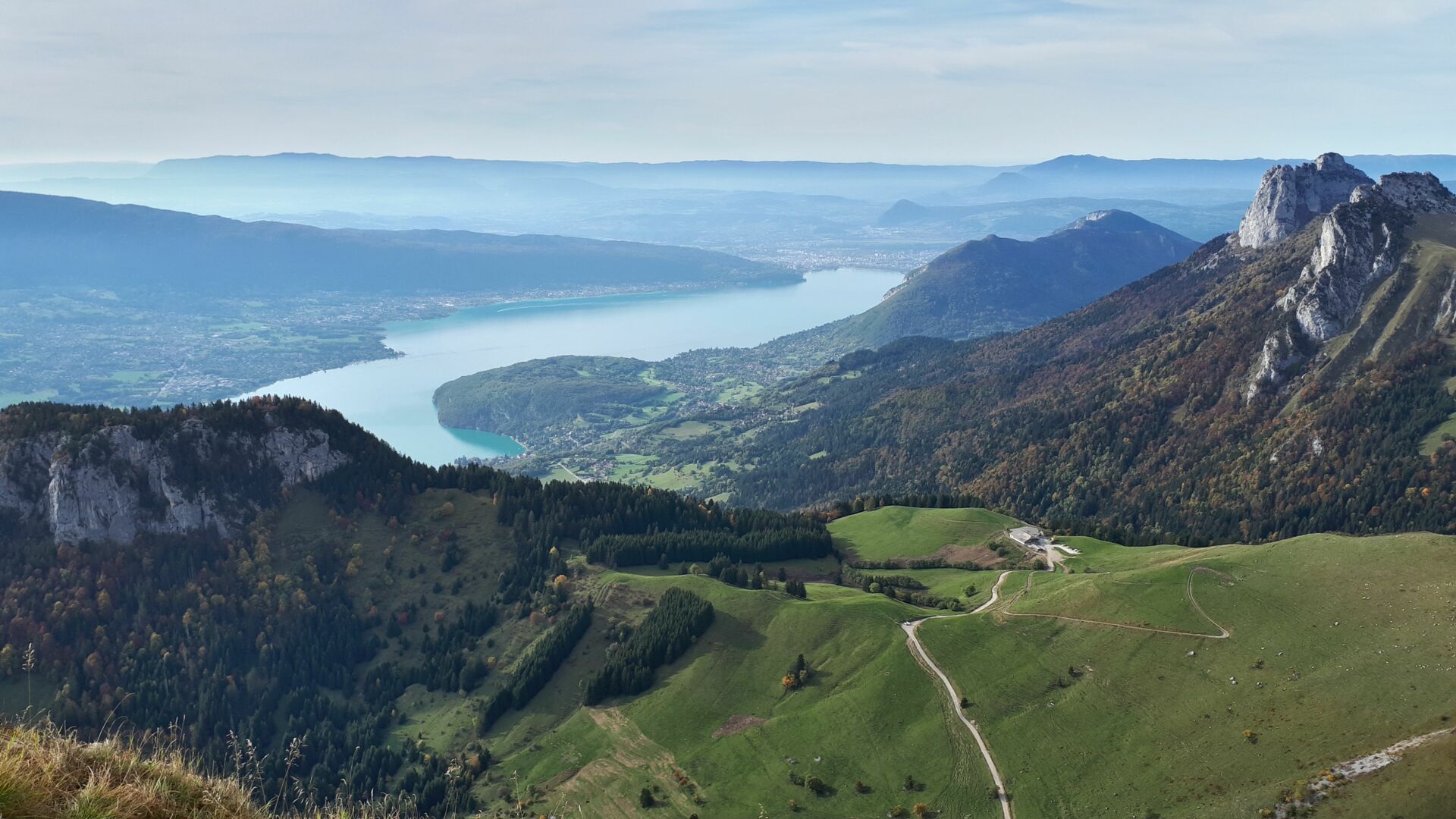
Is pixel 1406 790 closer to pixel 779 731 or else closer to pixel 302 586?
pixel 779 731

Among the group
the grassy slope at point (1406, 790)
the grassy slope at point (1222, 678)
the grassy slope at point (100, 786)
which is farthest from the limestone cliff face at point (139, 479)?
the grassy slope at point (1406, 790)

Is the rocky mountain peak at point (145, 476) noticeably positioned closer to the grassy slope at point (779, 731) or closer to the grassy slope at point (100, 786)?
the grassy slope at point (779, 731)

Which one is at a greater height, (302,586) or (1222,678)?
(1222,678)

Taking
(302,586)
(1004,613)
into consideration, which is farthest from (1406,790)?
(302,586)

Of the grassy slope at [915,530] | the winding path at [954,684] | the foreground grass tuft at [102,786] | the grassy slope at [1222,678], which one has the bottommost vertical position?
the grassy slope at [915,530]

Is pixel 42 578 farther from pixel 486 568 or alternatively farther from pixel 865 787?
pixel 865 787

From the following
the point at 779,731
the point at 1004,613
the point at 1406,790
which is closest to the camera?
the point at 1406,790
